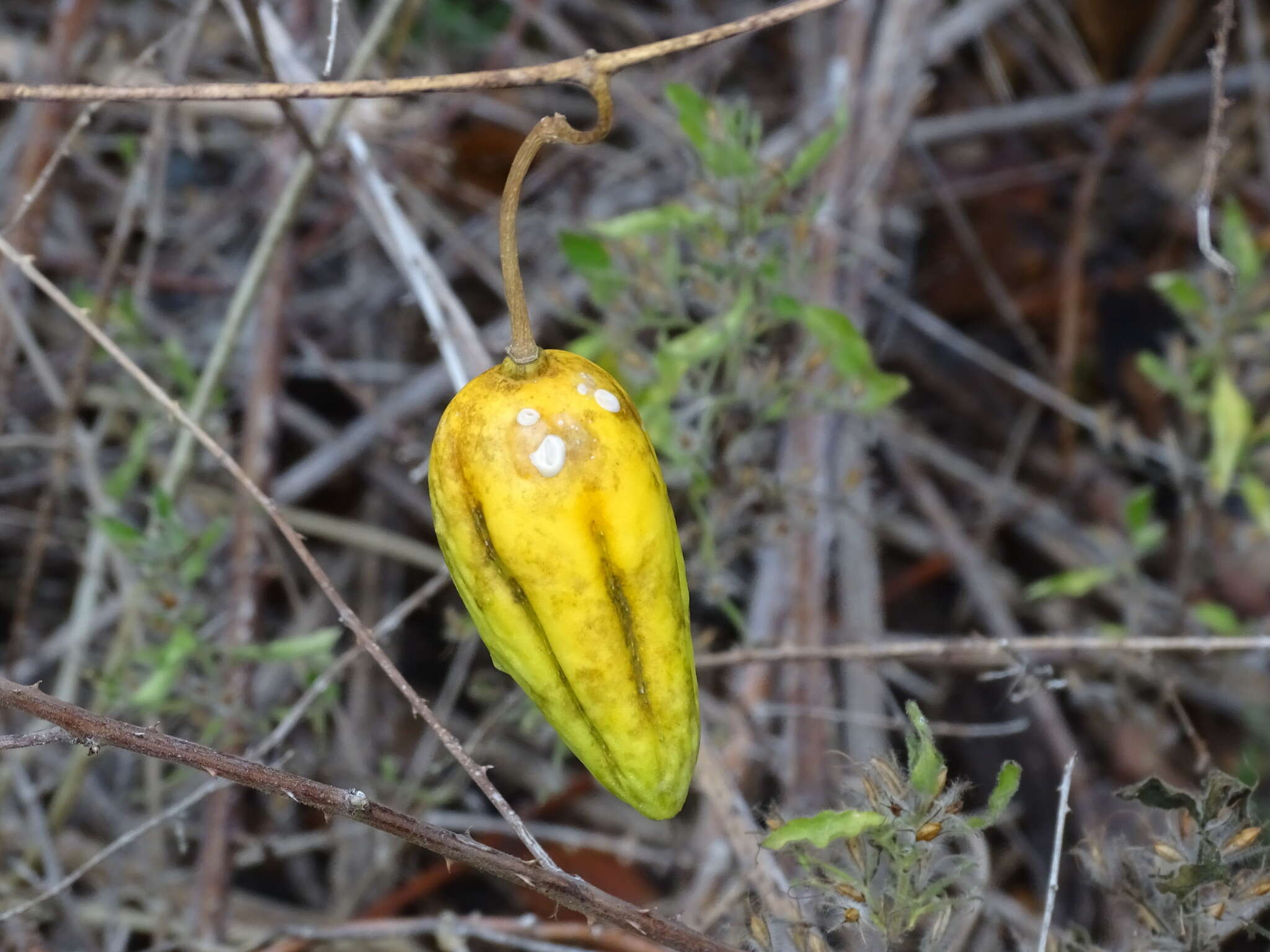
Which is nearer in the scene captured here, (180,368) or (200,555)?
(200,555)

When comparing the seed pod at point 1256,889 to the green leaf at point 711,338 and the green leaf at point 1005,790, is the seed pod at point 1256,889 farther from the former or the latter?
the green leaf at point 711,338

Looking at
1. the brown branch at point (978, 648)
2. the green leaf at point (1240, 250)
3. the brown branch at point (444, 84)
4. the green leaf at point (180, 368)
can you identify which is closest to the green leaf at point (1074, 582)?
the brown branch at point (978, 648)

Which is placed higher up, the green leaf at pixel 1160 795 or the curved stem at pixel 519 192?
the curved stem at pixel 519 192

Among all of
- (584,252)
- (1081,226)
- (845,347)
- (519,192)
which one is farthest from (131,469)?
(1081,226)

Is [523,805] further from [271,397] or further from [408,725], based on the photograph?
[271,397]

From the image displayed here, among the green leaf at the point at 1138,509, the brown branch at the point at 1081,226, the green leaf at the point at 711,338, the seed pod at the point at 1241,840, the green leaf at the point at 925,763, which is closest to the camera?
the green leaf at the point at 925,763

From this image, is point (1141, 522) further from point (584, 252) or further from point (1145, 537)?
point (584, 252)

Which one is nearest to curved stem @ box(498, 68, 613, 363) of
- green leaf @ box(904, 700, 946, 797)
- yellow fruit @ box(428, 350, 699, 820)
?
yellow fruit @ box(428, 350, 699, 820)
